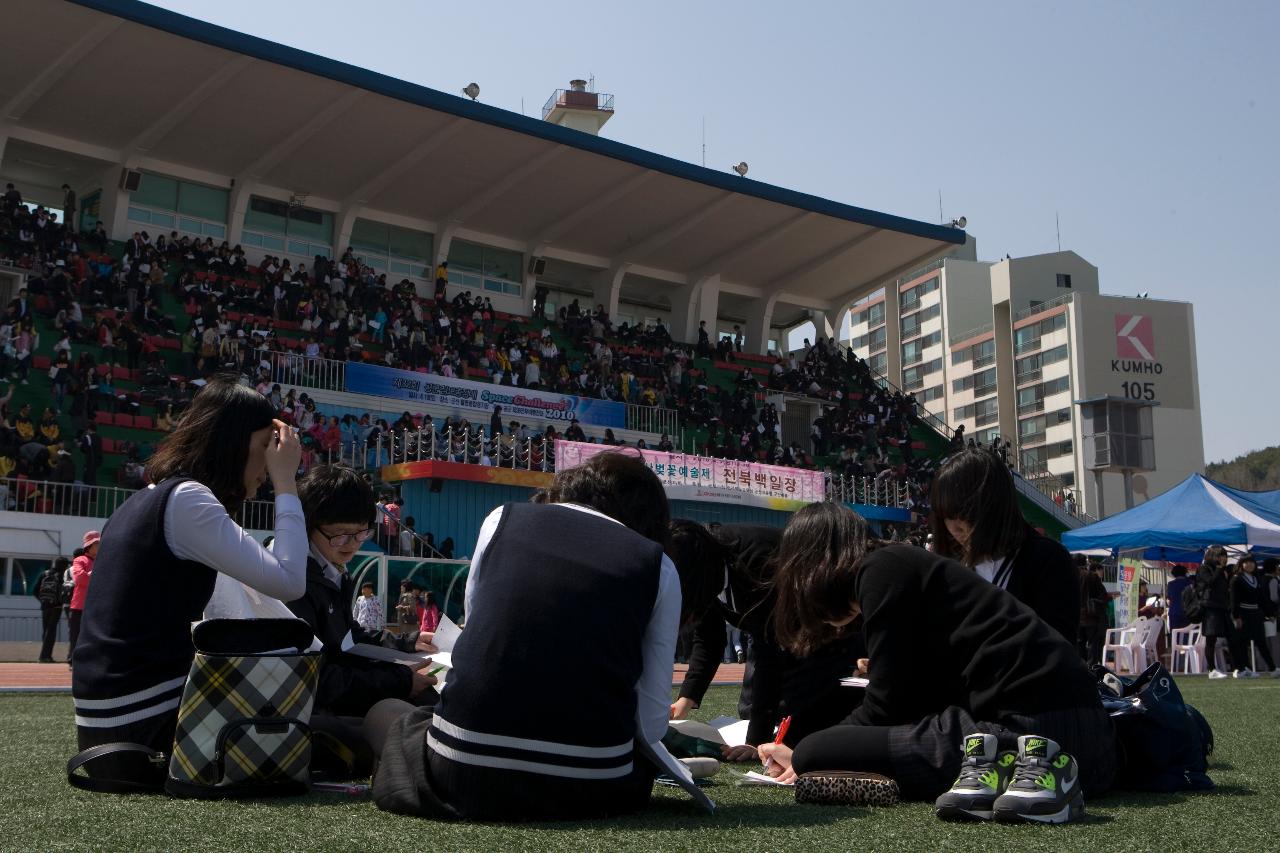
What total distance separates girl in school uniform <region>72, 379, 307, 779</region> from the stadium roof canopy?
70.3ft

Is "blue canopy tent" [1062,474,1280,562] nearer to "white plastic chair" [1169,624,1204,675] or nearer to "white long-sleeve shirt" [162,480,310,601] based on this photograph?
"white plastic chair" [1169,624,1204,675]

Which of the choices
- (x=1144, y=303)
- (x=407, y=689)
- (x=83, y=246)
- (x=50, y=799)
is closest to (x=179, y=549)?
(x=50, y=799)

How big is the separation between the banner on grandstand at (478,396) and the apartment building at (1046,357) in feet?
111

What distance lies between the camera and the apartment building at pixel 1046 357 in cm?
6406

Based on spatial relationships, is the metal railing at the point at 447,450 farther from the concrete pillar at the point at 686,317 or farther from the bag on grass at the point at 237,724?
the bag on grass at the point at 237,724

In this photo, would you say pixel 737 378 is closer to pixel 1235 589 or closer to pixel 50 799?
pixel 1235 589

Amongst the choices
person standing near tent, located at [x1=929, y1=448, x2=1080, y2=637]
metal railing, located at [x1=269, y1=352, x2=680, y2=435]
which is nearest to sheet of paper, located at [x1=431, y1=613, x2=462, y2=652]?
person standing near tent, located at [x1=929, y1=448, x2=1080, y2=637]

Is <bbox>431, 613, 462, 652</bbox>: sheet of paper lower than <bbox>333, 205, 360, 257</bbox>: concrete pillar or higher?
lower

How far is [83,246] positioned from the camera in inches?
955

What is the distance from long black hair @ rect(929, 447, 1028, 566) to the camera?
409cm

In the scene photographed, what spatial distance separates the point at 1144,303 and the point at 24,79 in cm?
5600

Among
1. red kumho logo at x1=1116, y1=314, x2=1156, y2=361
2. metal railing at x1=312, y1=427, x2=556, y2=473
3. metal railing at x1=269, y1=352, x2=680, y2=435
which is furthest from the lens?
red kumho logo at x1=1116, y1=314, x2=1156, y2=361

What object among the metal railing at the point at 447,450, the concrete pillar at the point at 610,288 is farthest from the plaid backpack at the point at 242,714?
the concrete pillar at the point at 610,288

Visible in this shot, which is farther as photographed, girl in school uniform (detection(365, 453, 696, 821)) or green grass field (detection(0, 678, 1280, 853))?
girl in school uniform (detection(365, 453, 696, 821))
